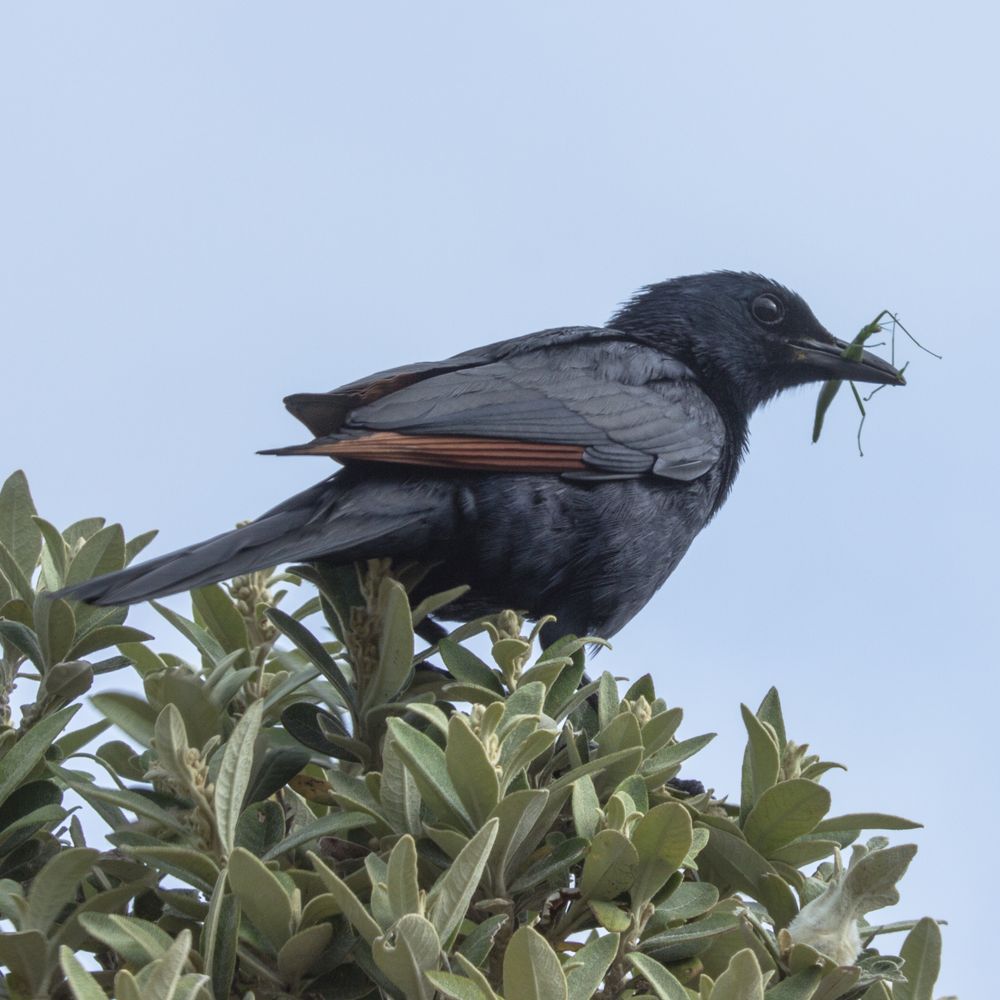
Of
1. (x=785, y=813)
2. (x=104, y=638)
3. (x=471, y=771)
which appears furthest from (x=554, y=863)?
(x=104, y=638)

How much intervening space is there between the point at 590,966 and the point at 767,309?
4.15 meters

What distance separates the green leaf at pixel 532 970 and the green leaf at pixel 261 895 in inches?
15.7

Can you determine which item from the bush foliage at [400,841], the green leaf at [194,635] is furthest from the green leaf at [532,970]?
the green leaf at [194,635]

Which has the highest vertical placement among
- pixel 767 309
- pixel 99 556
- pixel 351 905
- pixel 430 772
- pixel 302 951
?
pixel 767 309

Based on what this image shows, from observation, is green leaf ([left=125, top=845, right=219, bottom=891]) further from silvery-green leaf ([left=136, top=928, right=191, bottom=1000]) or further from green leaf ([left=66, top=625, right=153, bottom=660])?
green leaf ([left=66, top=625, right=153, bottom=660])

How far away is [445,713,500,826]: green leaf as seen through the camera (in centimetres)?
239

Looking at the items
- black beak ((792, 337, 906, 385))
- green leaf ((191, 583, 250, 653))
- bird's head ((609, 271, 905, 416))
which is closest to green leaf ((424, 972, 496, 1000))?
green leaf ((191, 583, 250, 653))

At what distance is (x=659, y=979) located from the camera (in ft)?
7.73

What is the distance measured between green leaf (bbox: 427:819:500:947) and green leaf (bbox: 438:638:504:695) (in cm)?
70

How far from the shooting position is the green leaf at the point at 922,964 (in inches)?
100

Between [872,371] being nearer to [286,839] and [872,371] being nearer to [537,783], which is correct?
[537,783]

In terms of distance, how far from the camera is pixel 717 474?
5.07m

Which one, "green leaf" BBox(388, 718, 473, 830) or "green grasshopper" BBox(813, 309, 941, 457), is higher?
"green grasshopper" BBox(813, 309, 941, 457)

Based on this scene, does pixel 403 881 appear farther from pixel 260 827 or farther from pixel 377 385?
pixel 377 385
